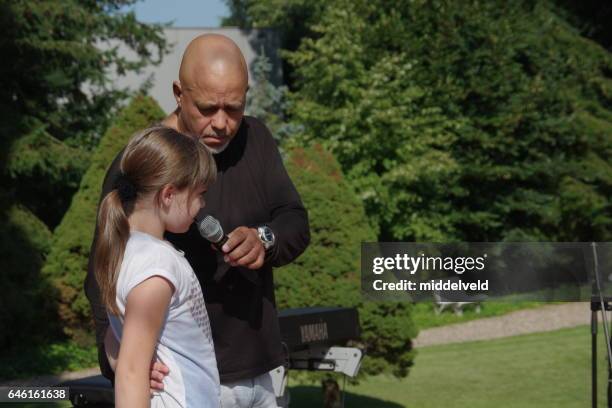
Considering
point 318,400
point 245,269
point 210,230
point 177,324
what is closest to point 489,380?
point 318,400

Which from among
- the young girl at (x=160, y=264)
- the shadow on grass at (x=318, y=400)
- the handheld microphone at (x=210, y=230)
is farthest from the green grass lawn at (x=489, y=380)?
the young girl at (x=160, y=264)

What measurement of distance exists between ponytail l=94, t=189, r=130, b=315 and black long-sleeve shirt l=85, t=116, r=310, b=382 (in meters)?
0.27

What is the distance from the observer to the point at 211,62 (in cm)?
345

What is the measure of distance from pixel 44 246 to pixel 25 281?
1048 millimetres

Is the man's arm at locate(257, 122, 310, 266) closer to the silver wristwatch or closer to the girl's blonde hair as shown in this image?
the silver wristwatch

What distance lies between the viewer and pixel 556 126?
80.4 ft

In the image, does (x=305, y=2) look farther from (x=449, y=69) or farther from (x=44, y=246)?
(x=44, y=246)

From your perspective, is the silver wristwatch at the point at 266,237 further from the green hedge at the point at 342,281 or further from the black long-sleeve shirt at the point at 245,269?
the green hedge at the point at 342,281

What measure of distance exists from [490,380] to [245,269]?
10275 millimetres

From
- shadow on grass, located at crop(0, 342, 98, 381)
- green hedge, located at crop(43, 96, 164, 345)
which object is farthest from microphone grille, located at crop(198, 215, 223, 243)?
shadow on grass, located at crop(0, 342, 98, 381)

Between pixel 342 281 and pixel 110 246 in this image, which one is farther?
pixel 342 281

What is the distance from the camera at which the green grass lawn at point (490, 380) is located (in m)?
11.3

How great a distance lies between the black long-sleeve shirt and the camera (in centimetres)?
341

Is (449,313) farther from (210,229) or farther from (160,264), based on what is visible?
(160,264)
